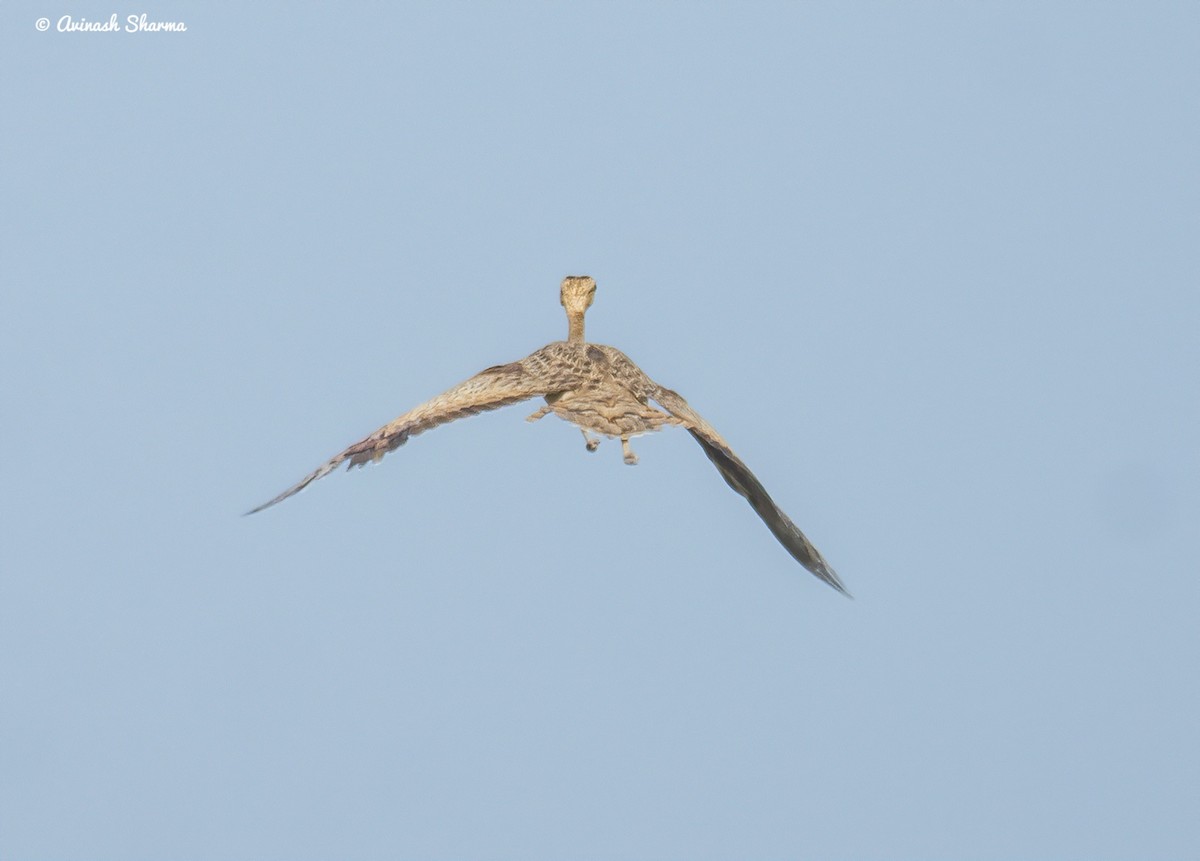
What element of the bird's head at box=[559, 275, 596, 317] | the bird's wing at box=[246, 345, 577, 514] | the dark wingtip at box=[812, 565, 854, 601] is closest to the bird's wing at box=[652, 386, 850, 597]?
the dark wingtip at box=[812, 565, 854, 601]

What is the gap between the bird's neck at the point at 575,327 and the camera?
52.4 ft

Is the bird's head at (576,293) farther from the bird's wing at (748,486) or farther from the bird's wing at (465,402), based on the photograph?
the bird's wing at (748,486)

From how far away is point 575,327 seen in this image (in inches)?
631

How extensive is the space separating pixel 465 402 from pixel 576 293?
177 centimetres

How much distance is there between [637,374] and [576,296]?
111 centimetres

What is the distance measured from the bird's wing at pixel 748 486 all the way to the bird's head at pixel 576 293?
1.00 m

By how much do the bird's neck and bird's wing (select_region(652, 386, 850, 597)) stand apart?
0.82 meters

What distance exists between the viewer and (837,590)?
52.4 ft

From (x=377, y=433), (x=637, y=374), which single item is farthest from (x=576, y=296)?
(x=377, y=433)

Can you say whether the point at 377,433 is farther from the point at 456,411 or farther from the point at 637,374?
the point at 637,374

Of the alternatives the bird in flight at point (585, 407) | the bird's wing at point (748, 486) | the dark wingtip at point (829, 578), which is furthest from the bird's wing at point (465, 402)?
the dark wingtip at point (829, 578)

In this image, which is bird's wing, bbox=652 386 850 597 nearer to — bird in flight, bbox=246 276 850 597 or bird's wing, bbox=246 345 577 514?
bird in flight, bbox=246 276 850 597

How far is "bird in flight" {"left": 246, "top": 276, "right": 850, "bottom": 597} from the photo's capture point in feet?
46.2

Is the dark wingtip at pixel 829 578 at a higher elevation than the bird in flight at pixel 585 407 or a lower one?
lower
